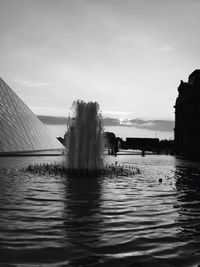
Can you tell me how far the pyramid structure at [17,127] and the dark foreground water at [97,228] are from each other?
38.8 m

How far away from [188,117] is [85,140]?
213ft

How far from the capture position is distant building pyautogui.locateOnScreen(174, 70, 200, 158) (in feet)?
279

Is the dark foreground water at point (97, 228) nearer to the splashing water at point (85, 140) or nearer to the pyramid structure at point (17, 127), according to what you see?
the splashing water at point (85, 140)

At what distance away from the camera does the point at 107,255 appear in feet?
25.2

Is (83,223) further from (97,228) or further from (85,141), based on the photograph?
(85,141)

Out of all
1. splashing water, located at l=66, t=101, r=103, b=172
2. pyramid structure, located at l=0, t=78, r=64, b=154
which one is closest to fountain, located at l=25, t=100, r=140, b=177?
splashing water, located at l=66, t=101, r=103, b=172

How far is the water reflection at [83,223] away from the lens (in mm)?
7676

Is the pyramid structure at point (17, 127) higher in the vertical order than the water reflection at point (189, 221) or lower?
higher

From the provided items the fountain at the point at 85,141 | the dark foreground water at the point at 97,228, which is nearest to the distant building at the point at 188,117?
the fountain at the point at 85,141

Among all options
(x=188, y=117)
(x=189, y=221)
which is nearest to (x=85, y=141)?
(x=189, y=221)

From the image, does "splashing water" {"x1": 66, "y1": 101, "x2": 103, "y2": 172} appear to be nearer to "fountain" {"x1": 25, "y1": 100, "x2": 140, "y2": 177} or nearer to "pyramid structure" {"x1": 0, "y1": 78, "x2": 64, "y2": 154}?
"fountain" {"x1": 25, "y1": 100, "x2": 140, "y2": 177}

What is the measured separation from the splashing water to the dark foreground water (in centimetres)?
1234

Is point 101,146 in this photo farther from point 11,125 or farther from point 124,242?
point 11,125

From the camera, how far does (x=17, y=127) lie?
59438 millimetres
